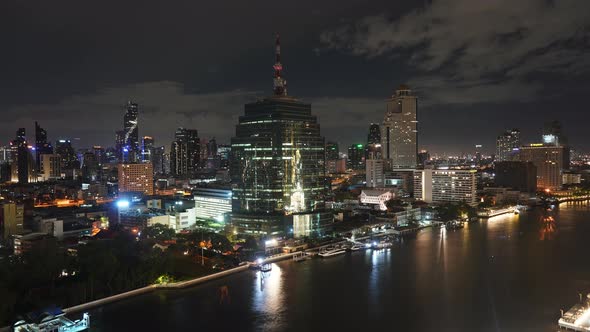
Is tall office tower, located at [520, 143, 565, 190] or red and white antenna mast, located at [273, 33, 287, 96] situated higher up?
red and white antenna mast, located at [273, 33, 287, 96]

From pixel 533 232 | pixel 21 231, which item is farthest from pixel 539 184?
pixel 21 231

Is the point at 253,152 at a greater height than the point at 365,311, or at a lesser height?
greater

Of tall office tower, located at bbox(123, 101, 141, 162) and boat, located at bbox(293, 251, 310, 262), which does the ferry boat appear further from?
tall office tower, located at bbox(123, 101, 141, 162)

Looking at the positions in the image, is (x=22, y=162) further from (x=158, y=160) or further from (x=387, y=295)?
(x=387, y=295)

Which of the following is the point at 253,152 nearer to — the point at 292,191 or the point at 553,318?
the point at 292,191

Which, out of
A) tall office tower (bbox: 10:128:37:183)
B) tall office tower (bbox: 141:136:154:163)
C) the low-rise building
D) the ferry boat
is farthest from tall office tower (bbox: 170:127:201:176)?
the ferry boat

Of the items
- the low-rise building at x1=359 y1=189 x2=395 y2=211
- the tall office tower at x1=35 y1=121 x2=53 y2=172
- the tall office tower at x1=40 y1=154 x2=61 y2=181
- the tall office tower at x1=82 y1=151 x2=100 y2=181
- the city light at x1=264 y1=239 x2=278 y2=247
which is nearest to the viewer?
the city light at x1=264 y1=239 x2=278 y2=247

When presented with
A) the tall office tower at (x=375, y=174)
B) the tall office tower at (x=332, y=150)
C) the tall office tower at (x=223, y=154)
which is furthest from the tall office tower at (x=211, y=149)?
the tall office tower at (x=375, y=174)
